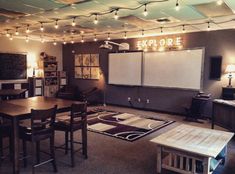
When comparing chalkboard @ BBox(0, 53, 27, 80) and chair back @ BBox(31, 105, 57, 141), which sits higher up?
chalkboard @ BBox(0, 53, 27, 80)

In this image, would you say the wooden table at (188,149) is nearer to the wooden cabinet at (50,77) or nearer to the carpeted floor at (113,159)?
the carpeted floor at (113,159)

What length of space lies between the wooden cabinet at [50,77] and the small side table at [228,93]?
22.5ft

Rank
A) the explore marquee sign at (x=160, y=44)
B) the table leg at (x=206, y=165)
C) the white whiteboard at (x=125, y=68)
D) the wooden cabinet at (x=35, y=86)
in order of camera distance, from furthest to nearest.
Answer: the wooden cabinet at (x=35, y=86), the white whiteboard at (x=125, y=68), the explore marquee sign at (x=160, y=44), the table leg at (x=206, y=165)

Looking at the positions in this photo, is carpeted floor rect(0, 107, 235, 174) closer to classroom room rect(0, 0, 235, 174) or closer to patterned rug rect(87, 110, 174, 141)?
classroom room rect(0, 0, 235, 174)

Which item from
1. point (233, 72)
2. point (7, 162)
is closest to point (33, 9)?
point (7, 162)

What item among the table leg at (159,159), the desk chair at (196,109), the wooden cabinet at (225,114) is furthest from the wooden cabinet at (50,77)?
the table leg at (159,159)

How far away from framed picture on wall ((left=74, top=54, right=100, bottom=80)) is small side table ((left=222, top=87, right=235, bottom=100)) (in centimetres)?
512

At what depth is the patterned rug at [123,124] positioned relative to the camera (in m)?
5.11

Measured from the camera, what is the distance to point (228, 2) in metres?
3.78

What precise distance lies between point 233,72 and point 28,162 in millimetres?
5680

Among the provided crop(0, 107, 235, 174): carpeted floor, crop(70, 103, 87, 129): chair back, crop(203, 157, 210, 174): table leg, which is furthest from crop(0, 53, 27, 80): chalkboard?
crop(203, 157, 210, 174): table leg

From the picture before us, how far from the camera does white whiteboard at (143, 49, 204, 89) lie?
6.80 metres

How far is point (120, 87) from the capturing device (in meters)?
8.75

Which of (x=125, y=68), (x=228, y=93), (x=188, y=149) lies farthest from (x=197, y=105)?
(x=188, y=149)
